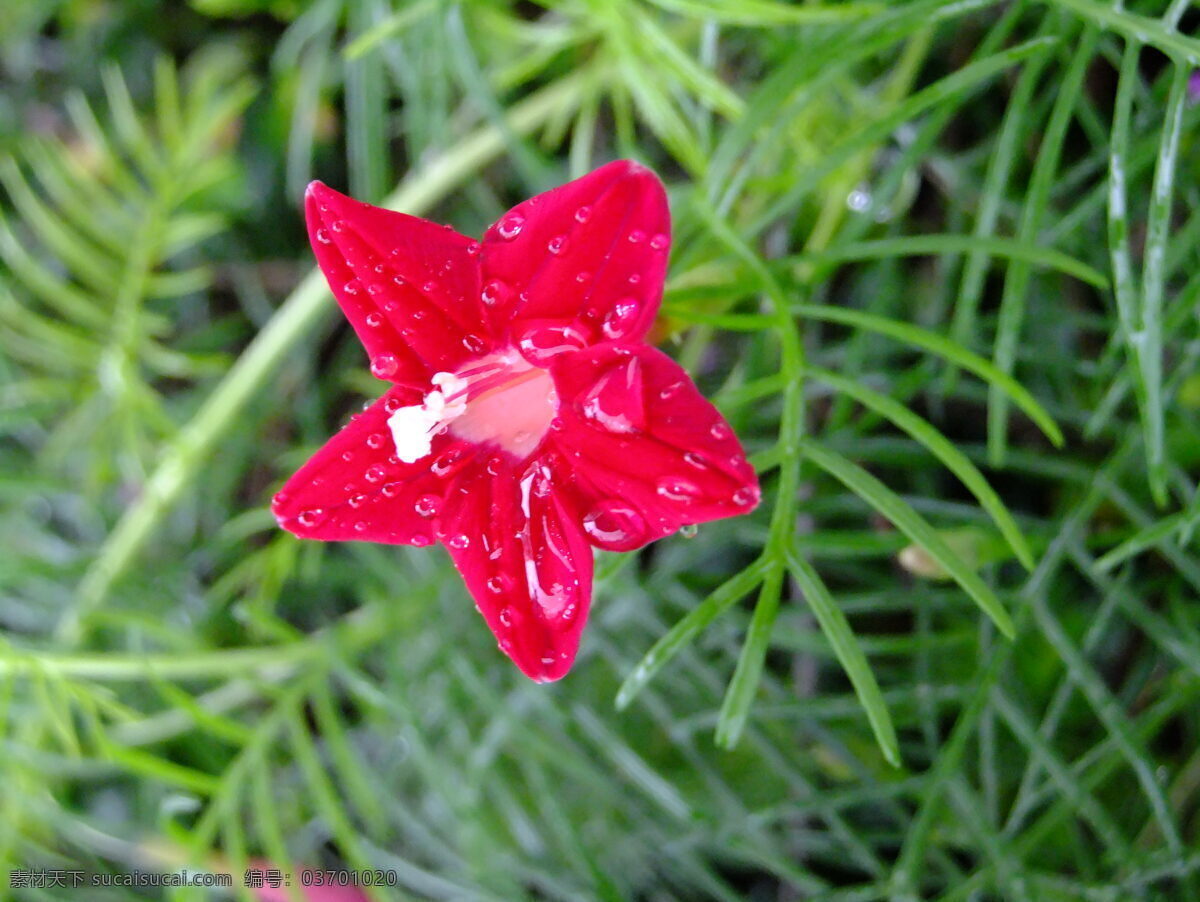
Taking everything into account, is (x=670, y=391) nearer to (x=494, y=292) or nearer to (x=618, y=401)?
(x=618, y=401)

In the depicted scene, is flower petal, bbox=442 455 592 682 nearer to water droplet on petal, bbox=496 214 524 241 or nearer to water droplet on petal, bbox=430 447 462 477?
water droplet on petal, bbox=430 447 462 477

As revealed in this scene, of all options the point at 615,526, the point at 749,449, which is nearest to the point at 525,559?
the point at 615,526

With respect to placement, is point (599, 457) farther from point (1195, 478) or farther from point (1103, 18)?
point (1195, 478)

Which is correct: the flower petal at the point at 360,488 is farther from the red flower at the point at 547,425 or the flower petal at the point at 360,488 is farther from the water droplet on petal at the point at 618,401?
the water droplet on petal at the point at 618,401

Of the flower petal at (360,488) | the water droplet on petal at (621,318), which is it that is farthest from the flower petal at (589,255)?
the flower petal at (360,488)

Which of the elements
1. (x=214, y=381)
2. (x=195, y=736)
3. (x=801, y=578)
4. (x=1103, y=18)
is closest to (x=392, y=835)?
(x=195, y=736)

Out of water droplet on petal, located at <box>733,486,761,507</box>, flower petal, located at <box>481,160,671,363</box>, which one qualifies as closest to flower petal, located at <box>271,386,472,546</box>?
flower petal, located at <box>481,160,671,363</box>
